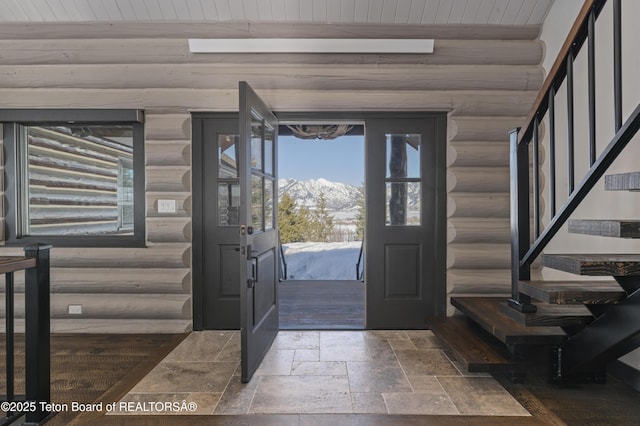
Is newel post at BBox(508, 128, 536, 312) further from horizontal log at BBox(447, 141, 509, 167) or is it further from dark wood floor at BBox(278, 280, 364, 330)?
dark wood floor at BBox(278, 280, 364, 330)

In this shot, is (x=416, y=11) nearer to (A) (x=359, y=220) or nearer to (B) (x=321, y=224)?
(A) (x=359, y=220)

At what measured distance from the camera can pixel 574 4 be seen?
3002mm

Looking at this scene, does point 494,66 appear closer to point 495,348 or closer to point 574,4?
point 574,4

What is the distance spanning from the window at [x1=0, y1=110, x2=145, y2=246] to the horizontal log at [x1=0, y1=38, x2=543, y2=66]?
61 centimetres

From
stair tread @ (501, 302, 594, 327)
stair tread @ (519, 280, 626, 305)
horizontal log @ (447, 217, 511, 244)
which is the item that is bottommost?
stair tread @ (501, 302, 594, 327)

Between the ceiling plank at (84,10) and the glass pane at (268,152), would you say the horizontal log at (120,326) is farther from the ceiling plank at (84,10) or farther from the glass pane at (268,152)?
the ceiling plank at (84,10)

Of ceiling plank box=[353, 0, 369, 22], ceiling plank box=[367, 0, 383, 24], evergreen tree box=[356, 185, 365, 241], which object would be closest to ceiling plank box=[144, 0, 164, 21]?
ceiling plank box=[353, 0, 369, 22]

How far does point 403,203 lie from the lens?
11.5ft

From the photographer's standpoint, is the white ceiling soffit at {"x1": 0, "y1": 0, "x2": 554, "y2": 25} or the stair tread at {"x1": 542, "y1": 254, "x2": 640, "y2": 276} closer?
the stair tread at {"x1": 542, "y1": 254, "x2": 640, "y2": 276}

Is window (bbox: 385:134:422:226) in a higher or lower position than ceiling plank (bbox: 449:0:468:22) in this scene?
lower

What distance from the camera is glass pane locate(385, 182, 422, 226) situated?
350cm

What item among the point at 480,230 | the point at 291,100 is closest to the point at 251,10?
the point at 291,100

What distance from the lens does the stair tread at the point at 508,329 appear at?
235cm

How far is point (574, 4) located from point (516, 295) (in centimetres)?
250
